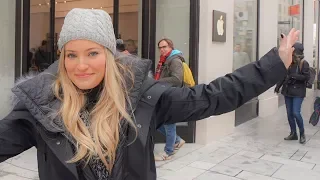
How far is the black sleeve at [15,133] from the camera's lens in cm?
160

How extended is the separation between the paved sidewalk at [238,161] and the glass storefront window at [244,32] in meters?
2.26

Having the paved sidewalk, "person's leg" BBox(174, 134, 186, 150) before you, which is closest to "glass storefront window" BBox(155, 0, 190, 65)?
"person's leg" BBox(174, 134, 186, 150)

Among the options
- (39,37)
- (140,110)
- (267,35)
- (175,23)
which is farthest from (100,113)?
(267,35)

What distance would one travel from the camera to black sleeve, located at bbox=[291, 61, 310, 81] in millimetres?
6992

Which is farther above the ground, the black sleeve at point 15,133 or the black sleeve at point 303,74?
the black sleeve at point 303,74

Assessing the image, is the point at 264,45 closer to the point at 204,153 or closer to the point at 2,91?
the point at 204,153

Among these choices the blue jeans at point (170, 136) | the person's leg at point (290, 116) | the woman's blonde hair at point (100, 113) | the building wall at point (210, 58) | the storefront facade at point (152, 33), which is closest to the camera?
the woman's blonde hair at point (100, 113)

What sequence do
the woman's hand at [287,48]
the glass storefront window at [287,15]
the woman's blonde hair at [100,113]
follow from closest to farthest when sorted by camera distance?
1. the woman's blonde hair at [100,113]
2. the woman's hand at [287,48]
3. the glass storefront window at [287,15]

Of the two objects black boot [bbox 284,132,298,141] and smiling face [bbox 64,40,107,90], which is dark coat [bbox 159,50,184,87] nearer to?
black boot [bbox 284,132,298,141]

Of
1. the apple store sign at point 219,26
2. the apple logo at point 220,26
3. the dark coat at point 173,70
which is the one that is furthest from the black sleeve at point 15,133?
the apple logo at point 220,26

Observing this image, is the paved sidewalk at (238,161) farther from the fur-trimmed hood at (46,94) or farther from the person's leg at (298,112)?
the fur-trimmed hood at (46,94)

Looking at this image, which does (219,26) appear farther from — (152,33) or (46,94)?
(46,94)

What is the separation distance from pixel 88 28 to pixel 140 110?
411 millimetres

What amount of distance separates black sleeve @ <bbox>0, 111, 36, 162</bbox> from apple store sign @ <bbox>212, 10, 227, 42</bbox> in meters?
5.77
